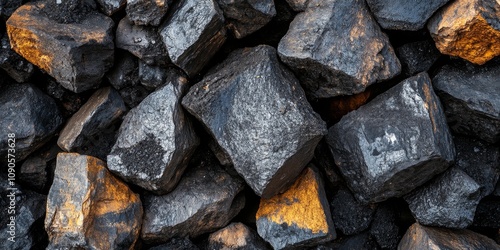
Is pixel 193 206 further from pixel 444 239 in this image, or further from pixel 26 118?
pixel 444 239

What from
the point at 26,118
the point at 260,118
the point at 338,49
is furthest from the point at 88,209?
the point at 338,49

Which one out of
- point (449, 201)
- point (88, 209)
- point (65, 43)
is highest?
point (65, 43)

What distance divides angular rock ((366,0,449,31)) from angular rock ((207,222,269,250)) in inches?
47.5

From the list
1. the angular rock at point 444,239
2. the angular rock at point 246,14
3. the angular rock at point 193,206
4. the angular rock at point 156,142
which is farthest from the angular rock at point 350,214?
the angular rock at point 246,14

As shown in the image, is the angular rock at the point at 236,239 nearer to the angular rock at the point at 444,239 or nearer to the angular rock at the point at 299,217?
the angular rock at the point at 299,217

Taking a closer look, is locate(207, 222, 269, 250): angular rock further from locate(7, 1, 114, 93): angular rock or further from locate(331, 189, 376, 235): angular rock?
Answer: locate(7, 1, 114, 93): angular rock

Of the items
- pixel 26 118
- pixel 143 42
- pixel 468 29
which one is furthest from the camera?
pixel 26 118

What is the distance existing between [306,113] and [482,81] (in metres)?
0.82

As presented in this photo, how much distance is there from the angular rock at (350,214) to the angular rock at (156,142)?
0.79m

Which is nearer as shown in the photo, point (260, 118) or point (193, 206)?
point (260, 118)

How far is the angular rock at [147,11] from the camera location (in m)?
2.27

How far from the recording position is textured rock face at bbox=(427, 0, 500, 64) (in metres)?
2.08

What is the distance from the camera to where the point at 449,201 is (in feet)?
7.27

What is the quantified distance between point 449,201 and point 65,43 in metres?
1.89
